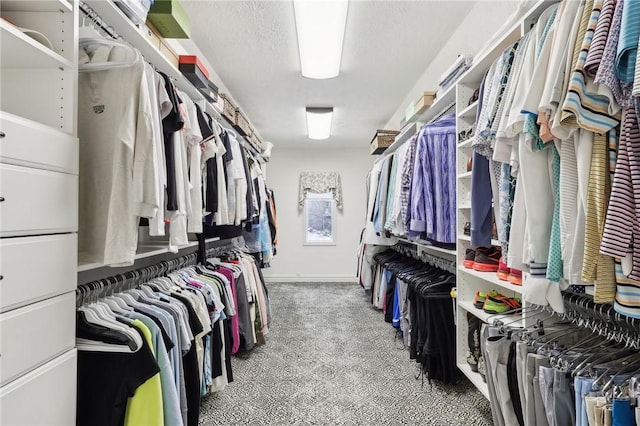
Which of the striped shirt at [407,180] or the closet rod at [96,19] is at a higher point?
the closet rod at [96,19]

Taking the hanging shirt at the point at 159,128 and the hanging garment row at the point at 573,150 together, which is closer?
the hanging garment row at the point at 573,150

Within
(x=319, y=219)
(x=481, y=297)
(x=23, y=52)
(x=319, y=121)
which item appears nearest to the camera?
(x=23, y=52)

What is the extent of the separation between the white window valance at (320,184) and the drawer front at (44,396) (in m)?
5.26

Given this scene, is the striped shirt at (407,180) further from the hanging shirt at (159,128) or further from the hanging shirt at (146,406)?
the hanging shirt at (146,406)

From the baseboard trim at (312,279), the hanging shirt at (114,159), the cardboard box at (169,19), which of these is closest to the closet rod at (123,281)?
the hanging shirt at (114,159)

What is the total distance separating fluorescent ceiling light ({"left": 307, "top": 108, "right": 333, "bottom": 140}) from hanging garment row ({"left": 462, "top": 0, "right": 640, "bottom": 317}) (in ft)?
9.88

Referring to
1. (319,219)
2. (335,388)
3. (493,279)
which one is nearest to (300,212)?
(319,219)

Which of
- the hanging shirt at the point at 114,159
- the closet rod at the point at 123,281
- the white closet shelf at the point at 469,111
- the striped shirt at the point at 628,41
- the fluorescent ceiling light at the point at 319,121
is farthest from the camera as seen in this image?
the fluorescent ceiling light at the point at 319,121

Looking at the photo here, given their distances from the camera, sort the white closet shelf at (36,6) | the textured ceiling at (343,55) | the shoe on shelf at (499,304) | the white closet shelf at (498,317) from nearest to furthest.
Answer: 1. the white closet shelf at (36,6)
2. the white closet shelf at (498,317)
3. the shoe on shelf at (499,304)
4. the textured ceiling at (343,55)

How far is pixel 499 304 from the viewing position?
1725 millimetres

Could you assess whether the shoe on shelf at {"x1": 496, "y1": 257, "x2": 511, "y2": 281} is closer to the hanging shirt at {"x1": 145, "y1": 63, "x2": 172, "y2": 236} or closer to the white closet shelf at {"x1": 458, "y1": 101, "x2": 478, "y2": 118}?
the white closet shelf at {"x1": 458, "y1": 101, "x2": 478, "y2": 118}

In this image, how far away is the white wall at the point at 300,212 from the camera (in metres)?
6.29

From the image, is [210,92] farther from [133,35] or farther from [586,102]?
[586,102]

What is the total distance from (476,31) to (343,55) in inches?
42.5
